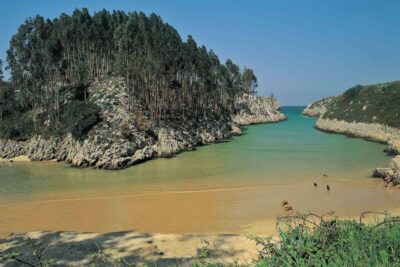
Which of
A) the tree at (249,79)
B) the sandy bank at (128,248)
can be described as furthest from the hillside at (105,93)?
the tree at (249,79)

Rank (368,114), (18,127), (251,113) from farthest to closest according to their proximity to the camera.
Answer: (251,113) < (368,114) < (18,127)

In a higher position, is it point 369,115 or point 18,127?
point 369,115

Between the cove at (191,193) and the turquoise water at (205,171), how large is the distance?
0.25 feet

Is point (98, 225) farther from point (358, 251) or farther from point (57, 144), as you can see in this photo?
point (57, 144)

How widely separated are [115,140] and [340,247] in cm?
3634

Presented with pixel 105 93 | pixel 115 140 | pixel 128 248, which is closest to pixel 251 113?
pixel 105 93

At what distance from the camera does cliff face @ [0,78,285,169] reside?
3869 centimetres

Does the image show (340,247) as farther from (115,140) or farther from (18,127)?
(18,127)

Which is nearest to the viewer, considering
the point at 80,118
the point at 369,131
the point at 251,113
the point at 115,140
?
the point at 115,140

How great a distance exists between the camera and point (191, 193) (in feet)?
81.6

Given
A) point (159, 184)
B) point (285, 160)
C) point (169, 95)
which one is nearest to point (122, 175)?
point (159, 184)

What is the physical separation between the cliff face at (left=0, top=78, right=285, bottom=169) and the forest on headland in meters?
1.42

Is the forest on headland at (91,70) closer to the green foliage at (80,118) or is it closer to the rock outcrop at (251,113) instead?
the green foliage at (80,118)

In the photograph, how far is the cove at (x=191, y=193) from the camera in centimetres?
1891
